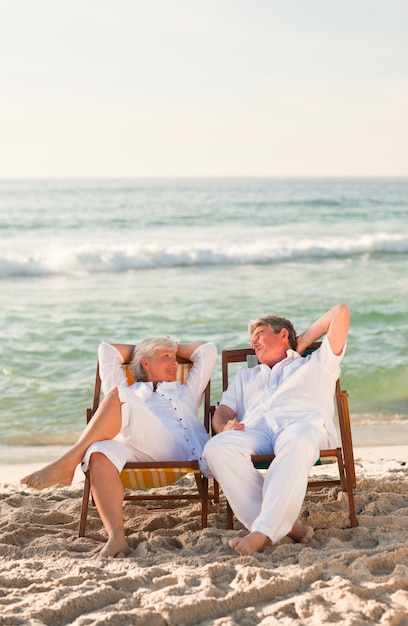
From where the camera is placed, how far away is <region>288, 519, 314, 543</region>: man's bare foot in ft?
11.7

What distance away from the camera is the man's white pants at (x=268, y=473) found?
3.43m

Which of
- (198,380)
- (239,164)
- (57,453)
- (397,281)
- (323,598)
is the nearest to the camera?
(323,598)

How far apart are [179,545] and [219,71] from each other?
2026cm

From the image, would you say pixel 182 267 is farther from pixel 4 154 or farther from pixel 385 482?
pixel 4 154

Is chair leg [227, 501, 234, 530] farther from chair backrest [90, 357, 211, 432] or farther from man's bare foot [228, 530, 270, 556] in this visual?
chair backrest [90, 357, 211, 432]

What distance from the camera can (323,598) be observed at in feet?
9.50

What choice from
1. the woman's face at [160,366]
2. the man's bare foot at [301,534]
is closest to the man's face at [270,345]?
the woman's face at [160,366]

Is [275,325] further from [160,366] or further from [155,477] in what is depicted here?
[155,477]

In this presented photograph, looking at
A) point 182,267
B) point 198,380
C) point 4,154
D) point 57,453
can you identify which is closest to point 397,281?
point 182,267

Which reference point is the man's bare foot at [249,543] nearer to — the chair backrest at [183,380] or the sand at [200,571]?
the sand at [200,571]

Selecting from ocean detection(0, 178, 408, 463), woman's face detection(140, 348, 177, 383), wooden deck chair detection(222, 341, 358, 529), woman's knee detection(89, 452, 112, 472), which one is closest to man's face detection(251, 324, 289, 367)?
→ wooden deck chair detection(222, 341, 358, 529)

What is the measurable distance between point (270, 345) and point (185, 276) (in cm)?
1103

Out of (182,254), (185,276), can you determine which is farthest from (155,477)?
(182,254)

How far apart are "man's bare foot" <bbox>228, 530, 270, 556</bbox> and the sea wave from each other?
40.8 feet
